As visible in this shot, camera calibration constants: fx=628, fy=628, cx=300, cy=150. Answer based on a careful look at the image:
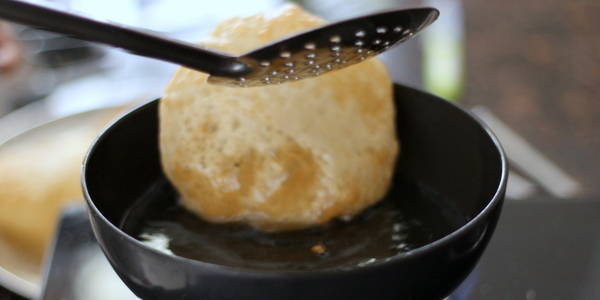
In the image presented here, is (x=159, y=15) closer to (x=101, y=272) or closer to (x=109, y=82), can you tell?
(x=109, y=82)

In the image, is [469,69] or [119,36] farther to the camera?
[469,69]

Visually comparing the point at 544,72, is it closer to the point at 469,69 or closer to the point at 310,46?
the point at 469,69

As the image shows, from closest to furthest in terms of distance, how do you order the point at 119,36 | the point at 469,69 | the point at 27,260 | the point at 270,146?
the point at 119,36, the point at 270,146, the point at 27,260, the point at 469,69

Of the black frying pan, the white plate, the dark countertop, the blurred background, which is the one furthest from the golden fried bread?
the dark countertop

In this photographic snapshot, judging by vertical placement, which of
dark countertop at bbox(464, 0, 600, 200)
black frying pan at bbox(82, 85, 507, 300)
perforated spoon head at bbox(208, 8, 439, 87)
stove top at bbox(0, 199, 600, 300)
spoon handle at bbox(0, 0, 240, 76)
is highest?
spoon handle at bbox(0, 0, 240, 76)

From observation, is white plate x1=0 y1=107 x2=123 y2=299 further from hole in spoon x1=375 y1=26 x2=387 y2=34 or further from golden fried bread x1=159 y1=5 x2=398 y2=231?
hole in spoon x1=375 y1=26 x2=387 y2=34

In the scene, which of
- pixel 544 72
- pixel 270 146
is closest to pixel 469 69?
pixel 544 72

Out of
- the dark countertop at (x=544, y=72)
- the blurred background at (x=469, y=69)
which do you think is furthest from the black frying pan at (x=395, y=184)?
the dark countertop at (x=544, y=72)
